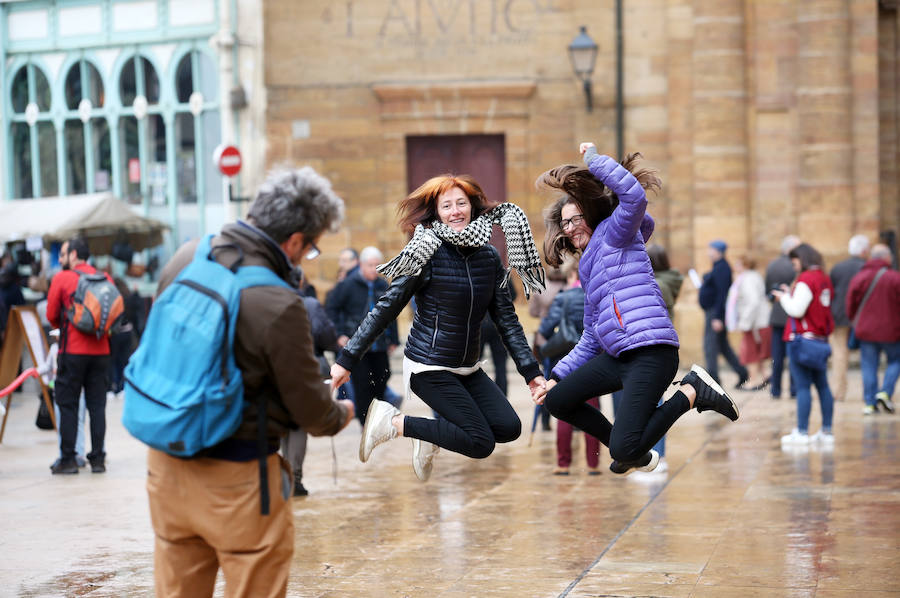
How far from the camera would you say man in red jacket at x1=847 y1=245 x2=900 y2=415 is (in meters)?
13.8

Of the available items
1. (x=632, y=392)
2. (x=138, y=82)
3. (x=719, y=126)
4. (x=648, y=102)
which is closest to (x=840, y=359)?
(x=719, y=126)

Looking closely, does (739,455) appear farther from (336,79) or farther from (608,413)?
(336,79)

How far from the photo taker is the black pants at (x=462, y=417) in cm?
673

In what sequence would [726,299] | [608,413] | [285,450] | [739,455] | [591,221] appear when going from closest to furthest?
[591,221] < [285,450] < [739,455] < [608,413] < [726,299]

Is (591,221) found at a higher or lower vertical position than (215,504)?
higher

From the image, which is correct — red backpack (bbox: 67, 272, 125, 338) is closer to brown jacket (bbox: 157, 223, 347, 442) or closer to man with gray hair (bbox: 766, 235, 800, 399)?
brown jacket (bbox: 157, 223, 347, 442)

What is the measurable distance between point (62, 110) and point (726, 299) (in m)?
11.2

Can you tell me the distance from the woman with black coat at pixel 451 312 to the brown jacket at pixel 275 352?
2.32 metres

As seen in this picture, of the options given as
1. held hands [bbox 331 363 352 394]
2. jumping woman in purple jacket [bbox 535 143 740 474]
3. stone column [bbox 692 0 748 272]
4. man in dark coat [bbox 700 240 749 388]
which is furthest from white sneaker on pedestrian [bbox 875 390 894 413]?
held hands [bbox 331 363 352 394]

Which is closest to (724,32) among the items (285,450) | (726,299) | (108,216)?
(726,299)

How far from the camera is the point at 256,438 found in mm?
4309

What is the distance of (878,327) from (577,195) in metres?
8.26

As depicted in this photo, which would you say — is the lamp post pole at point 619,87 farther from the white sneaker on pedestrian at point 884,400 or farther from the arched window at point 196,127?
the white sneaker on pedestrian at point 884,400

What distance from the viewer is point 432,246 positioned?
672 centimetres
